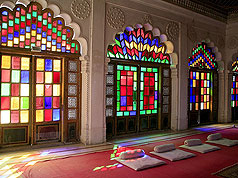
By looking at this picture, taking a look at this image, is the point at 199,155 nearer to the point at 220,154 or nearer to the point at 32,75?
the point at 220,154

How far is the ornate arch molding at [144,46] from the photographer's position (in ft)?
21.1

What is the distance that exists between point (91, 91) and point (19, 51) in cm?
184

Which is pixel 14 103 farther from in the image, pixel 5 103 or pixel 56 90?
pixel 56 90

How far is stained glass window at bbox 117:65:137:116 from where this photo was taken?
21.4 feet

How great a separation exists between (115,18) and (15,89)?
9.82 ft

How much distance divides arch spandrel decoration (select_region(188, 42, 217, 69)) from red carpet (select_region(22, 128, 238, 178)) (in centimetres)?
421

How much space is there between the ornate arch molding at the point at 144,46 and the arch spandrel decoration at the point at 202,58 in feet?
3.90

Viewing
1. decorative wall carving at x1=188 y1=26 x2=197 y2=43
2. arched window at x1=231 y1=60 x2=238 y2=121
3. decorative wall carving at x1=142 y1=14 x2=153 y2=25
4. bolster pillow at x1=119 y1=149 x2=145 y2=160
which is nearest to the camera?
bolster pillow at x1=119 y1=149 x2=145 y2=160

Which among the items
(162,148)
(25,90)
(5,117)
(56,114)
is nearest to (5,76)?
(25,90)

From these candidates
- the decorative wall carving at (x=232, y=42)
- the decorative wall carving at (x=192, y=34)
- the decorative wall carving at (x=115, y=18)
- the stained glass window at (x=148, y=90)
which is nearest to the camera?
the decorative wall carving at (x=115, y=18)

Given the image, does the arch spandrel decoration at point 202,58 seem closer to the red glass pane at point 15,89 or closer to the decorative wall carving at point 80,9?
the decorative wall carving at point 80,9

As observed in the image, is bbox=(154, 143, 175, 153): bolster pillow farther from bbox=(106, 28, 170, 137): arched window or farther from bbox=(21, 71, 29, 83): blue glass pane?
bbox=(21, 71, 29, 83): blue glass pane

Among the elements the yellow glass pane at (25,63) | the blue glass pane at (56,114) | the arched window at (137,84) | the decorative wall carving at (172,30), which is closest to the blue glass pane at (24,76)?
the yellow glass pane at (25,63)

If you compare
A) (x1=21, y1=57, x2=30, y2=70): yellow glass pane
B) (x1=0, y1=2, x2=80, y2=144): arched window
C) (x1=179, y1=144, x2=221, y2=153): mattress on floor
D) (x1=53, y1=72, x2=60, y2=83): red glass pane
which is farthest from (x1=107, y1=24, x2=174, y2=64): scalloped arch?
(x1=179, y1=144, x2=221, y2=153): mattress on floor
